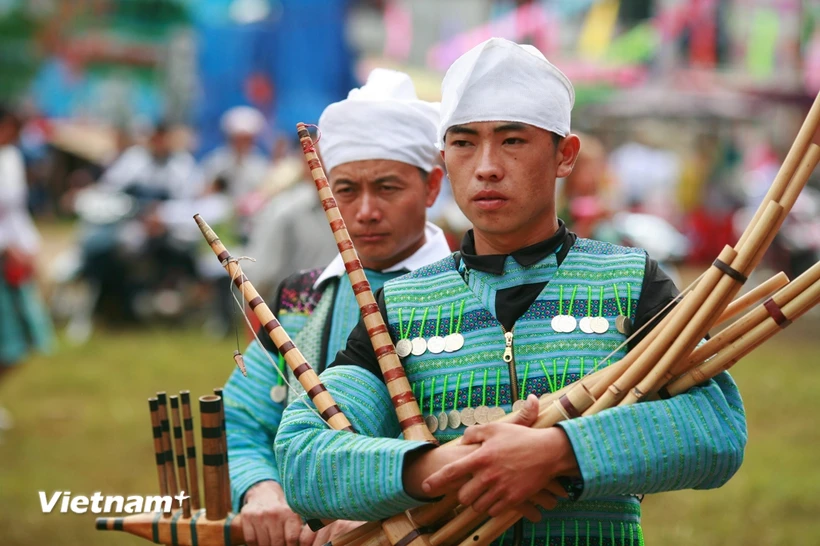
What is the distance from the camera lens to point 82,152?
1029 inches

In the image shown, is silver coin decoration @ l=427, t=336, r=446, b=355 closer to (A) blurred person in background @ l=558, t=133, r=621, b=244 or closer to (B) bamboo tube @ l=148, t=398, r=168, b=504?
(B) bamboo tube @ l=148, t=398, r=168, b=504

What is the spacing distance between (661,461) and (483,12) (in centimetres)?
2280

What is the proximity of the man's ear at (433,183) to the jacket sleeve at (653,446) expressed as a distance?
1240 mm

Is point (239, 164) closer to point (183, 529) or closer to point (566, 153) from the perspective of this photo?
point (183, 529)

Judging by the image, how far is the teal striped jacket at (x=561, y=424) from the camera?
1955 millimetres

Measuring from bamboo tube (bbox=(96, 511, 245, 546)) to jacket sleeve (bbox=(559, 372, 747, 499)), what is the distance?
3.49 feet

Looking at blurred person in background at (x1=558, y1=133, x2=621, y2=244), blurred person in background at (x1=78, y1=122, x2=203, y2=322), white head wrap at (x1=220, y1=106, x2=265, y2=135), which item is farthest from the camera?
blurred person in background at (x1=78, y1=122, x2=203, y2=322)

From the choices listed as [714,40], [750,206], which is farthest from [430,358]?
[714,40]

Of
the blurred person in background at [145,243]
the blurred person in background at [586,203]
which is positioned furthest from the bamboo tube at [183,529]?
the blurred person in background at [145,243]

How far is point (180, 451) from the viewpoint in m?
2.79

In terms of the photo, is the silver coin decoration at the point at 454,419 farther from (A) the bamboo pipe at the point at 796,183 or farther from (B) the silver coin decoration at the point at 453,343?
(A) the bamboo pipe at the point at 796,183

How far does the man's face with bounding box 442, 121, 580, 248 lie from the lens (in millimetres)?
2215

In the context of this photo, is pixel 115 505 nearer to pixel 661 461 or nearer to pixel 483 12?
pixel 661 461

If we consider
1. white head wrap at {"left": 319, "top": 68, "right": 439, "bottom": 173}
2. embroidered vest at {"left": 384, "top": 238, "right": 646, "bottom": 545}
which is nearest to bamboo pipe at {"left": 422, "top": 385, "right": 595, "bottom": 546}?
embroidered vest at {"left": 384, "top": 238, "right": 646, "bottom": 545}
